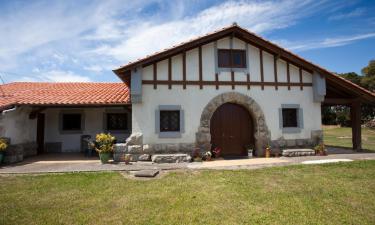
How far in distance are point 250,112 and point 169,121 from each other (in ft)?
12.1

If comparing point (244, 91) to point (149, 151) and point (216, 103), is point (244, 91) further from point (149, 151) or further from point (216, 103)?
point (149, 151)

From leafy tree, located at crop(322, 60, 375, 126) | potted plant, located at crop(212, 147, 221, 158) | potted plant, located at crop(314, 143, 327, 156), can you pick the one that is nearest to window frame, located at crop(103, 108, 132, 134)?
potted plant, located at crop(212, 147, 221, 158)

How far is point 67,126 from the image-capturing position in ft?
42.6

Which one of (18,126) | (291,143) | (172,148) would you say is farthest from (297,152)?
(18,126)

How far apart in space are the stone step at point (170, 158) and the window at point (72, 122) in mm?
5978

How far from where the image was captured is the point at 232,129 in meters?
10.8

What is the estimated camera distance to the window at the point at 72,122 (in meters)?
13.0

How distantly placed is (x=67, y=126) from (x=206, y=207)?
1089 cm

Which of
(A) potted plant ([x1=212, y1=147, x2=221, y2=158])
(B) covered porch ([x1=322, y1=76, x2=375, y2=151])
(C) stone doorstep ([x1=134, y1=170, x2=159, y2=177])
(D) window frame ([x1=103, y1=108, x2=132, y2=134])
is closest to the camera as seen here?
(C) stone doorstep ([x1=134, y1=170, x2=159, y2=177])

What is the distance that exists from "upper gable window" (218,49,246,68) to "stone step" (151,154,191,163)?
169 inches

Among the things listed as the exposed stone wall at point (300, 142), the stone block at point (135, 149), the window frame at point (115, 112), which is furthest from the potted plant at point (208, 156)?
the window frame at point (115, 112)

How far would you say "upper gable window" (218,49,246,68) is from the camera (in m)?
10.6

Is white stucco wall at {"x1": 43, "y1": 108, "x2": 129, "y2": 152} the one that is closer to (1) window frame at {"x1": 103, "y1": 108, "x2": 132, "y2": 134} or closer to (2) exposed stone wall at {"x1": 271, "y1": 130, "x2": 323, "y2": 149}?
(1) window frame at {"x1": 103, "y1": 108, "x2": 132, "y2": 134}

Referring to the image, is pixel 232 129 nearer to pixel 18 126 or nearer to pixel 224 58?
pixel 224 58
